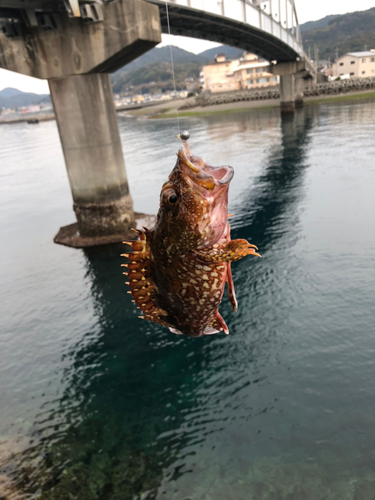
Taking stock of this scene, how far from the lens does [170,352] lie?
44.7ft

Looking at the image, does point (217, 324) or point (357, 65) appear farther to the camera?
point (357, 65)

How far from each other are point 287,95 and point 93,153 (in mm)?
69519

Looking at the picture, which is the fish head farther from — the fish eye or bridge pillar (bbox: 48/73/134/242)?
bridge pillar (bbox: 48/73/134/242)

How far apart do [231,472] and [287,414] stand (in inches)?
93.7

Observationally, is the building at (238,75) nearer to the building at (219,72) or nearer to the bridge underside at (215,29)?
the building at (219,72)

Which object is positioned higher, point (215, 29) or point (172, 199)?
point (215, 29)

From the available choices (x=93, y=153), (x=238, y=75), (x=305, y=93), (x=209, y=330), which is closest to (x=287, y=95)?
(x=305, y=93)

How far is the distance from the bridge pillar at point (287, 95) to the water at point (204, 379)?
207 ft

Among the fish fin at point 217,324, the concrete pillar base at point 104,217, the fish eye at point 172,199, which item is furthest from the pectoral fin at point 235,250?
the concrete pillar base at point 104,217

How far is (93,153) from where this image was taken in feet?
74.9

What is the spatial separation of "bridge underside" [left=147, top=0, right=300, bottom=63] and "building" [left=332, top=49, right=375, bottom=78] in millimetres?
78321

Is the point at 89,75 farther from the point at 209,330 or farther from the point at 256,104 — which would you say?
the point at 256,104

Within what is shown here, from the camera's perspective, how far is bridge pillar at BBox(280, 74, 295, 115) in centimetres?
7994

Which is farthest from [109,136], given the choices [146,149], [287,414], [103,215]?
[146,149]
